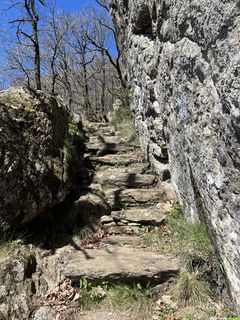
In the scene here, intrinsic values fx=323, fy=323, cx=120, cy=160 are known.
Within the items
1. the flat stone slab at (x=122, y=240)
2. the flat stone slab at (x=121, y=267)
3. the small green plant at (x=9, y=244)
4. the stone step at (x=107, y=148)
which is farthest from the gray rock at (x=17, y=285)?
the stone step at (x=107, y=148)

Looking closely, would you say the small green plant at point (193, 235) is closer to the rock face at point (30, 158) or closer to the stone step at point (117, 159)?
Answer: the rock face at point (30, 158)

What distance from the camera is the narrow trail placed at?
3.63 m

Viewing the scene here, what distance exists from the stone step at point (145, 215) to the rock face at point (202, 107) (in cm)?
34

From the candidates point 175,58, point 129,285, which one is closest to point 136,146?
point 175,58

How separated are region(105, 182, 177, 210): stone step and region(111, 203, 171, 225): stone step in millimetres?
156

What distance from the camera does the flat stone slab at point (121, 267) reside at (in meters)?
3.63

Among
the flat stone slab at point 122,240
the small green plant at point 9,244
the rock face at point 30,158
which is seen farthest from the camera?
the flat stone slab at point 122,240

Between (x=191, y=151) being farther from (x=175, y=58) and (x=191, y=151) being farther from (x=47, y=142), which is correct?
(x=47, y=142)

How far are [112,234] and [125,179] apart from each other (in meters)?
1.29

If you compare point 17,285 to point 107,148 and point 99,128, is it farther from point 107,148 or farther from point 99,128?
point 99,128

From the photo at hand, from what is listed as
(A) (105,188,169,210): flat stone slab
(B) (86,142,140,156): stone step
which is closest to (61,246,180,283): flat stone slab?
(A) (105,188,169,210): flat stone slab

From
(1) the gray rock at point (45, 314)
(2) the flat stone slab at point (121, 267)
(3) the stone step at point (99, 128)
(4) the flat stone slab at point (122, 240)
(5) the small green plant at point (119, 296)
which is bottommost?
(1) the gray rock at point (45, 314)

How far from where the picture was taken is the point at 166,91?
4660mm

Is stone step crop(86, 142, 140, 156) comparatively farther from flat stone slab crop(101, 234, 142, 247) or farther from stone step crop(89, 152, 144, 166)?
flat stone slab crop(101, 234, 142, 247)
